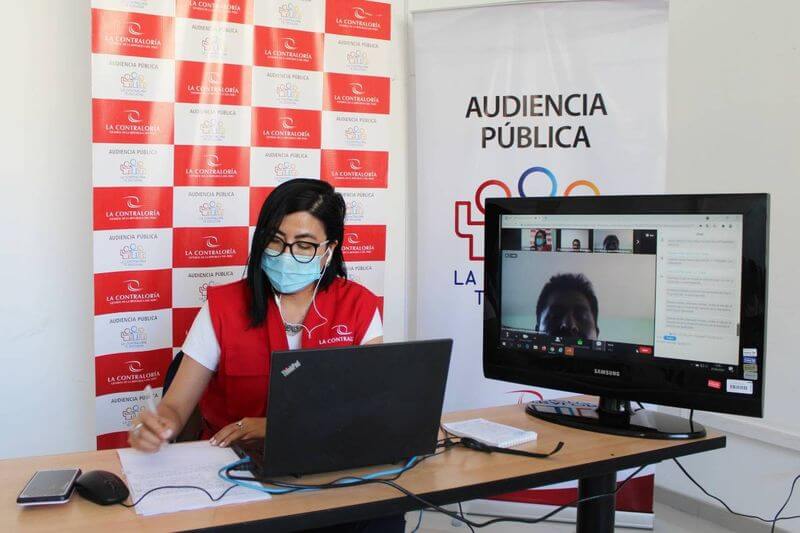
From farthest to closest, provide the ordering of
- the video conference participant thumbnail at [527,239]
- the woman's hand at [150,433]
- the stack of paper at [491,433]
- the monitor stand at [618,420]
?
the video conference participant thumbnail at [527,239]
the monitor stand at [618,420]
the stack of paper at [491,433]
the woman's hand at [150,433]

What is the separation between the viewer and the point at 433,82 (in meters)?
2.89

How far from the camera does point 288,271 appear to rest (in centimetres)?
190

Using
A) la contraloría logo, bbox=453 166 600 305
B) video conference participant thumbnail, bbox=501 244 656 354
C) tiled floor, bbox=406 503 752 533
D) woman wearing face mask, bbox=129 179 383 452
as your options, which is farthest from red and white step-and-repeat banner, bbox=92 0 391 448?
video conference participant thumbnail, bbox=501 244 656 354

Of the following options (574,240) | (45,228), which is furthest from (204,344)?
(45,228)

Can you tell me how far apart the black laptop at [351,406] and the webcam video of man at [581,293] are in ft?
1.70

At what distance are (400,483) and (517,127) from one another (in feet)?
6.20

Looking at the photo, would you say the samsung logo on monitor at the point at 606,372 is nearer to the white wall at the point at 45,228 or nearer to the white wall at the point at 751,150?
the white wall at the point at 751,150

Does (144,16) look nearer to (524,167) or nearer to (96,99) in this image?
(96,99)

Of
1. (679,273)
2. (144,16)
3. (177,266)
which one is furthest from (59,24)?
(679,273)

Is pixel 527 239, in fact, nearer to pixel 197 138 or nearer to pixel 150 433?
pixel 150 433

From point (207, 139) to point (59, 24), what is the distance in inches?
26.7

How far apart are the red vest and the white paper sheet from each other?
1.20 ft

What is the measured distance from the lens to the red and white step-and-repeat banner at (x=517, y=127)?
2.80 m

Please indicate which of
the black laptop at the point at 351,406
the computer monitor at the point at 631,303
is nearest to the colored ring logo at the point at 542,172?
the computer monitor at the point at 631,303
